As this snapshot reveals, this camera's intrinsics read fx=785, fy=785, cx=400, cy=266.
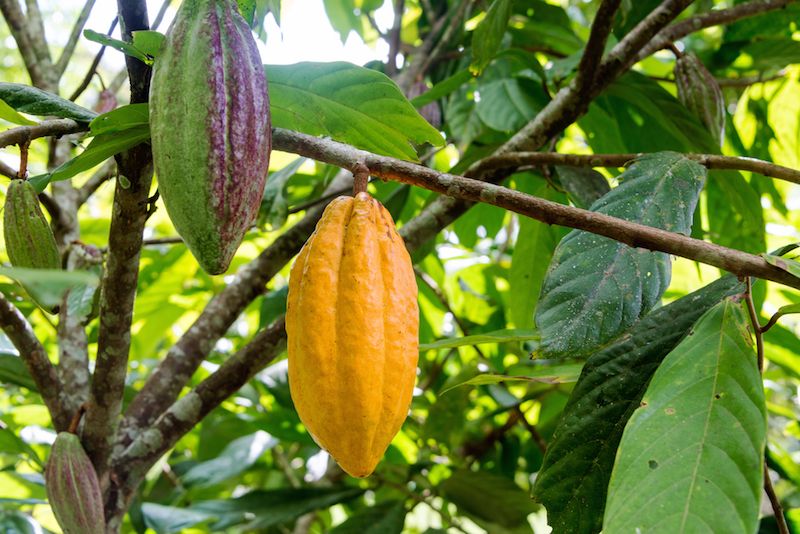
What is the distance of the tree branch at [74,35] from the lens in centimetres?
112

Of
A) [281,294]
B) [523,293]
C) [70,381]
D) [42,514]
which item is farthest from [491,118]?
[42,514]

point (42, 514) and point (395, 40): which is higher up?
point (395, 40)

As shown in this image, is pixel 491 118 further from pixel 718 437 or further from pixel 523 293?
pixel 718 437

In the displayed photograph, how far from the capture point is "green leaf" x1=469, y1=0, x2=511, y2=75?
1.13 metres

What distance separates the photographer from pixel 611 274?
77cm

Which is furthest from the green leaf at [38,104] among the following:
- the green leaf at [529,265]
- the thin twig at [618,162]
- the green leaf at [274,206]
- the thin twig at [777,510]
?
the green leaf at [529,265]

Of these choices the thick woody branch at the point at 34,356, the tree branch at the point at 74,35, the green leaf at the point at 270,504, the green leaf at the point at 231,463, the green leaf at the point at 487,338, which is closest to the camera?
the green leaf at the point at 487,338

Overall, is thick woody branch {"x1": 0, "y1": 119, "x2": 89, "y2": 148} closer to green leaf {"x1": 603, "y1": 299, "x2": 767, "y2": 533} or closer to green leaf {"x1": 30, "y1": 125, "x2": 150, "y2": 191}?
green leaf {"x1": 30, "y1": 125, "x2": 150, "y2": 191}

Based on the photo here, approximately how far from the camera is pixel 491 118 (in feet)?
4.64

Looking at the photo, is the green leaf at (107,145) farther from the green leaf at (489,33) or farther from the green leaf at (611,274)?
the green leaf at (489,33)

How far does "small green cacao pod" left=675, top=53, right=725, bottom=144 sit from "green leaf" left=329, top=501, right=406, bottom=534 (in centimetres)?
92

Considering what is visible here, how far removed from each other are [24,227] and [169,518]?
871 mm

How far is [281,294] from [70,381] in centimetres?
47

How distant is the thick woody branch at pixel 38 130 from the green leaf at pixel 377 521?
102 centimetres
